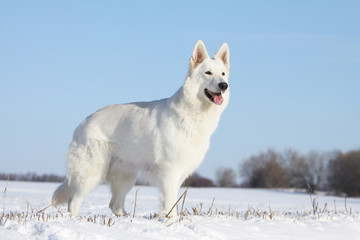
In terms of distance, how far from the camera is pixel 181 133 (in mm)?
6047

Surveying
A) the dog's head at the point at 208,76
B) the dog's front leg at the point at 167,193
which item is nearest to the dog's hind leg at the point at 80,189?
the dog's front leg at the point at 167,193

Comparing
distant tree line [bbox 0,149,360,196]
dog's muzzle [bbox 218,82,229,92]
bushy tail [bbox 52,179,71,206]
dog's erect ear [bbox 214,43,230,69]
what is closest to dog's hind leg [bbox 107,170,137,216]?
bushy tail [bbox 52,179,71,206]

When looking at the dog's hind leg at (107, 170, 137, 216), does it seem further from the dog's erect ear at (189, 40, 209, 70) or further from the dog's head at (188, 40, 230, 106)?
the dog's erect ear at (189, 40, 209, 70)

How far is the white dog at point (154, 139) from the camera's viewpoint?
599cm

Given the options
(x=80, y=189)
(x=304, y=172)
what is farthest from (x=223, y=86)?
(x=304, y=172)

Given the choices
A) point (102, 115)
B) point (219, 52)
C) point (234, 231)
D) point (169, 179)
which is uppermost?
point (219, 52)

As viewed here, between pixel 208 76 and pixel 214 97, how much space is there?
330 mm

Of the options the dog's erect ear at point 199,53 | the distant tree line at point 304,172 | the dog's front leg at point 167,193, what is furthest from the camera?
the distant tree line at point 304,172

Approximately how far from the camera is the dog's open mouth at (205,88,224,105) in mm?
6109

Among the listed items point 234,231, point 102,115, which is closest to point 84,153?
point 102,115

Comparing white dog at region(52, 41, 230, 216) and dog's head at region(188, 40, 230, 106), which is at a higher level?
dog's head at region(188, 40, 230, 106)

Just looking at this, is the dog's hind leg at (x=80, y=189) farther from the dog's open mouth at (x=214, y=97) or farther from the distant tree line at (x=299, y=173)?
the distant tree line at (x=299, y=173)

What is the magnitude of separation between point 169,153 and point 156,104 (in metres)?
1.08

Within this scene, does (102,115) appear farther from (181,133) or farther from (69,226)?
(69,226)
